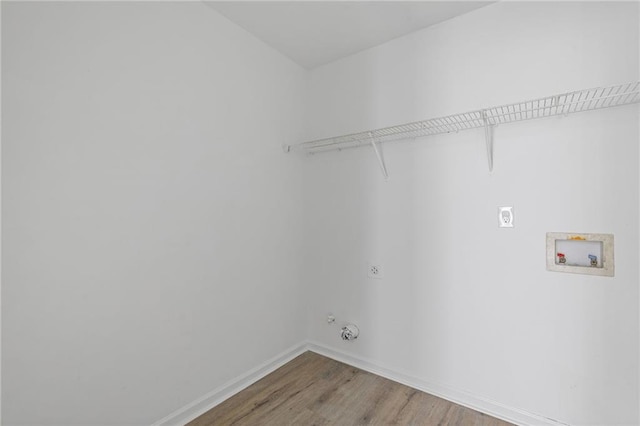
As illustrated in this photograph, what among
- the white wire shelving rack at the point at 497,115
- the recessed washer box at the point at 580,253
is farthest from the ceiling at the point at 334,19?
the recessed washer box at the point at 580,253

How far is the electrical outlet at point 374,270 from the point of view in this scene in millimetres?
2119

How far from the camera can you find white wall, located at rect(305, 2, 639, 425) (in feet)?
4.64

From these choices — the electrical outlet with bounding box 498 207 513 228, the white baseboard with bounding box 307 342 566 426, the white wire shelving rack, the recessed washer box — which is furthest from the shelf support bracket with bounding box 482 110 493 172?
the white baseboard with bounding box 307 342 566 426

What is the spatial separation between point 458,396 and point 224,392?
145 cm

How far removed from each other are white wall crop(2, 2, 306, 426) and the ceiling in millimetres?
135

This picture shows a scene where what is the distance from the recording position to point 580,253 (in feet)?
4.86

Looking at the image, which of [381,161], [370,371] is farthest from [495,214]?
[370,371]

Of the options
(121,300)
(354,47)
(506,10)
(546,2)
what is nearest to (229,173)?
(121,300)

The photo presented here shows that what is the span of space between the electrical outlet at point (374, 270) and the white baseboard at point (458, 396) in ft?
2.10

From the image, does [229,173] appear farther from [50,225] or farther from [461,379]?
[461,379]

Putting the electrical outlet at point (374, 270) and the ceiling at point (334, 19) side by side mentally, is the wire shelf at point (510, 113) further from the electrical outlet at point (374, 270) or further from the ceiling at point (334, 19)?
the electrical outlet at point (374, 270)

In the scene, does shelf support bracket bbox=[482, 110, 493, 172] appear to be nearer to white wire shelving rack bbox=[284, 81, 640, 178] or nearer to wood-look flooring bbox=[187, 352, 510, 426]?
white wire shelving rack bbox=[284, 81, 640, 178]

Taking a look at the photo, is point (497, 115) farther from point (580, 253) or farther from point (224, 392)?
point (224, 392)

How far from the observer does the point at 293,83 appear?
2.40 m
